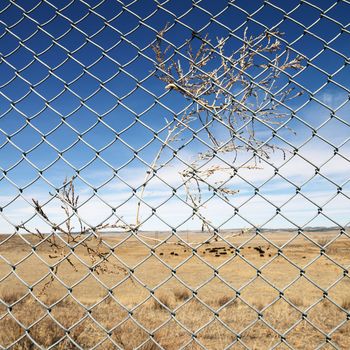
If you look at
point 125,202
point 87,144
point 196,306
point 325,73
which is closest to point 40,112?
point 87,144

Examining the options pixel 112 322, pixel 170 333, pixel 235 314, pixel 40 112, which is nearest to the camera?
pixel 40 112

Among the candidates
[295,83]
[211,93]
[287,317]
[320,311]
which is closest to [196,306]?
[287,317]

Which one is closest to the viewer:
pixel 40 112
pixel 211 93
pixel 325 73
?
pixel 325 73

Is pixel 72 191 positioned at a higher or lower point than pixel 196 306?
higher

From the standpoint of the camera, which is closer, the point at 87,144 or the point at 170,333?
the point at 87,144

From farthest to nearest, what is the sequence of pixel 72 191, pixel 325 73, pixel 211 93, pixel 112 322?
1. pixel 112 322
2. pixel 211 93
3. pixel 72 191
4. pixel 325 73

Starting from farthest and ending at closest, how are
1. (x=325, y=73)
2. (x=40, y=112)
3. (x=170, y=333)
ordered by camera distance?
(x=170, y=333) < (x=40, y=112) < (x=325, y=73)

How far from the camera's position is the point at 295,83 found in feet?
6.15

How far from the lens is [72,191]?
7.26 ft

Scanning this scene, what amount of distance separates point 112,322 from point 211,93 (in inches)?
209

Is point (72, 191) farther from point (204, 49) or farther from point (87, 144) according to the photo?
point (204, 49)

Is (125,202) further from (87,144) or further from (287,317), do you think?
(287,317)

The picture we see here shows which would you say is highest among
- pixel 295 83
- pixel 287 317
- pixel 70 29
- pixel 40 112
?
pixel 70 29

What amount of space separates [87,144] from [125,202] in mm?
354
